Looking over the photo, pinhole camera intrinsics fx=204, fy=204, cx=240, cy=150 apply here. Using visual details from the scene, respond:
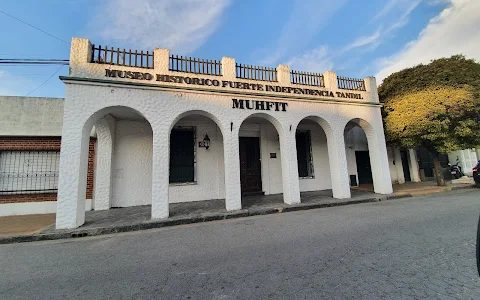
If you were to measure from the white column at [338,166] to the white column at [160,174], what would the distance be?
6.87 m

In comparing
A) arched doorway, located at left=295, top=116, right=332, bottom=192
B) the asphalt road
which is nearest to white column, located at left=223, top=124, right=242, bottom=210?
the asphalt road

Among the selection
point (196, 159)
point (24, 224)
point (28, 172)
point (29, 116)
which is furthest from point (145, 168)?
point (29, 116)

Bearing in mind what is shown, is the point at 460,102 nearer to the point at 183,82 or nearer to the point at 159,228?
the point at 183,82

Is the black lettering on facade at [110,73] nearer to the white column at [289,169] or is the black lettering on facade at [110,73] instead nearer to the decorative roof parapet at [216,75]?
the decorative roof parapet at [216,75]

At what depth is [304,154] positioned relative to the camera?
38.4 feet

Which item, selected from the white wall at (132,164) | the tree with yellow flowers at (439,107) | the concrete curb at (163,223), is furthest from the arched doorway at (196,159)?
the tree with yellow flowers at (439,107)

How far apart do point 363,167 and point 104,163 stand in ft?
48.2

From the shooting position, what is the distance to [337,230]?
482 cm

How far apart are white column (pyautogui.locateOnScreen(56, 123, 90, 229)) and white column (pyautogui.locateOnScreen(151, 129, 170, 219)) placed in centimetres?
199

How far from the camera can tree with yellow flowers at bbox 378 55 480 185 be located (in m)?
9.48

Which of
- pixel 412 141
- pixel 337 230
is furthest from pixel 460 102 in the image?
pixel 337 230

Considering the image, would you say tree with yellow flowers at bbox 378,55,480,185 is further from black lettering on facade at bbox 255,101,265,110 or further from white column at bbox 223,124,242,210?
white column at bbox 223,124,242,210

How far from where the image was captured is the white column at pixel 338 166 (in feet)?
28.6

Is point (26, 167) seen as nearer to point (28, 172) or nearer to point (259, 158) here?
point (28, 172)
